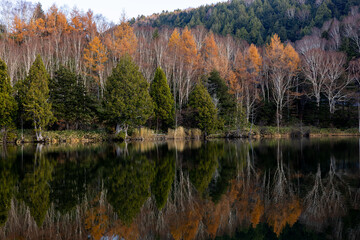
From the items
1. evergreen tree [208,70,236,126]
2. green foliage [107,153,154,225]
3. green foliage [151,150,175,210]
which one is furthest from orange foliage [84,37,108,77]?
green foliage [151,150,175,210]

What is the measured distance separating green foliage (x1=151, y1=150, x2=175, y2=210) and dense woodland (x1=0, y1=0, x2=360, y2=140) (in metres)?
18.9

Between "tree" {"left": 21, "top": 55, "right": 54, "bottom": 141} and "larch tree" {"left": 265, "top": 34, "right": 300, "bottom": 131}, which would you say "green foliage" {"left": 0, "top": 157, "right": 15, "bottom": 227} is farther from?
"larch tree" {"left": 265, "top": 34, "right": 300, "bottom": 131}

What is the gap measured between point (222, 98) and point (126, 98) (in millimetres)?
13007

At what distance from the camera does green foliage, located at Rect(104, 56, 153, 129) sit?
30.1 m

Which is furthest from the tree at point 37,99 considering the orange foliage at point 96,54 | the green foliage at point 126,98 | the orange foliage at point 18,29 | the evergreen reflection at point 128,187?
the evergreen reflection at point 128,187

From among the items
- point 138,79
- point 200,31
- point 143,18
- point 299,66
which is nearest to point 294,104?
point 299,66

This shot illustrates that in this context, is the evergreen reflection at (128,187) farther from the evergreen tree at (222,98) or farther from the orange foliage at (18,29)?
the orange foliage at (18,29)

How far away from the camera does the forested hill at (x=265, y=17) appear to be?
218 feet

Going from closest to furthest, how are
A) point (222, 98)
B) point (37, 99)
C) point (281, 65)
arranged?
point (37, 99), point (222, 98), point (281, 65)

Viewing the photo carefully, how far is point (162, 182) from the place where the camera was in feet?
30.0

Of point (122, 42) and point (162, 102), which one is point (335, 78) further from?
point (122, 42)

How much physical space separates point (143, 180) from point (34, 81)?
23248 millimetres

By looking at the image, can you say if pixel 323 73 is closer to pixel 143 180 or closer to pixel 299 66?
pixel 299 66

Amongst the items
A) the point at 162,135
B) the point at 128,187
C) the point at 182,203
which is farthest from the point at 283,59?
the point at 182,203
